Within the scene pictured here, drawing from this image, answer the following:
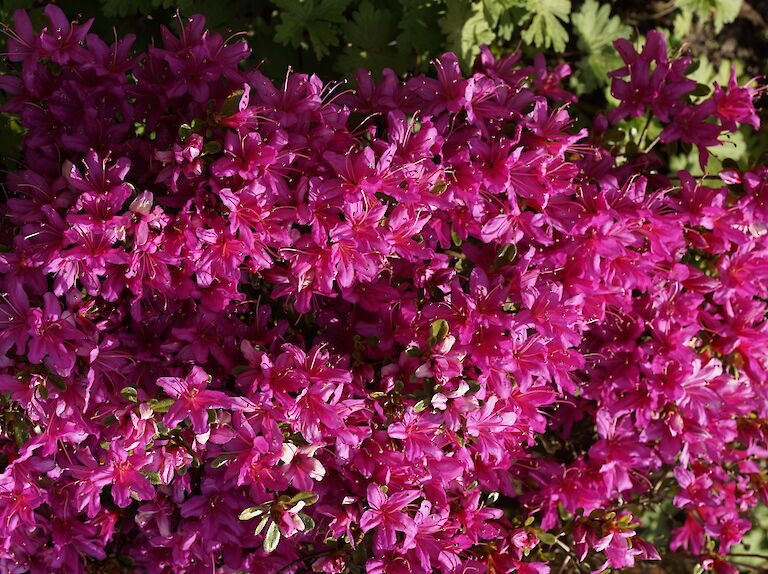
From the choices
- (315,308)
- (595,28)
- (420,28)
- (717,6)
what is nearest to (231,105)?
(315,308)

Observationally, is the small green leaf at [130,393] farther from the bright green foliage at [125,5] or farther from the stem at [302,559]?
the bright green foliage at [125,5]

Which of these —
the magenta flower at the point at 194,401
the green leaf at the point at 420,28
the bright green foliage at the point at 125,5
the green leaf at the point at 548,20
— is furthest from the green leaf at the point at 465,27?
the magenta flower at the point at 194,401

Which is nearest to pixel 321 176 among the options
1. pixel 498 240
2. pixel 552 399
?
pixel 498 240

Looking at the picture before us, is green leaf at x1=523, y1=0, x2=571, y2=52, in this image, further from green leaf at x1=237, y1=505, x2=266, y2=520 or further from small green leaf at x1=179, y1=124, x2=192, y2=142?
green leaf at x1=237, y1=505, x2=266, y2=520

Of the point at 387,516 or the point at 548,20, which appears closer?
the point at 387,516

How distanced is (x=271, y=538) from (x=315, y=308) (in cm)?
71

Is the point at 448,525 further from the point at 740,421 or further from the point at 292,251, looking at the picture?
the point at 740,421

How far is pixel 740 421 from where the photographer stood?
2975 mm

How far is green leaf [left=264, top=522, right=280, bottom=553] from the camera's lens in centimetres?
215

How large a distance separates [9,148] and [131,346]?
1.13 meters

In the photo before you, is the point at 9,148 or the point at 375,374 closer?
the point at 375,374

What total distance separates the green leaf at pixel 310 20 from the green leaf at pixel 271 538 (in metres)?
1.82

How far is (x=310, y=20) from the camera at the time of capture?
10.1ft

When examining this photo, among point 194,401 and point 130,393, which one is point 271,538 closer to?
point 194,401
